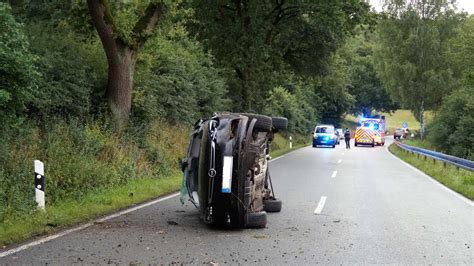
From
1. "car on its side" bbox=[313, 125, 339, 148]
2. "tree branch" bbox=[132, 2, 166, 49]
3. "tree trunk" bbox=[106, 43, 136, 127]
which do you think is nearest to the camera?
"tree trunk" bbox=[106, 43, 136, 127]

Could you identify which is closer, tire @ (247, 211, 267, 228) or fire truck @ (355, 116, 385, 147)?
tire @ (247, 211, 267, 228)

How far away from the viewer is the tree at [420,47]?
52.2 m

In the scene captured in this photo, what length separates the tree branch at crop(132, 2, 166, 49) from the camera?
56.4ft

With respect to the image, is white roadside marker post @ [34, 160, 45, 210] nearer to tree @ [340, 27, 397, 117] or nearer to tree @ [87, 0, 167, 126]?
tree @ [87, 0, 167, 126]

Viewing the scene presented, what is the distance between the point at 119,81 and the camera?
17.0m

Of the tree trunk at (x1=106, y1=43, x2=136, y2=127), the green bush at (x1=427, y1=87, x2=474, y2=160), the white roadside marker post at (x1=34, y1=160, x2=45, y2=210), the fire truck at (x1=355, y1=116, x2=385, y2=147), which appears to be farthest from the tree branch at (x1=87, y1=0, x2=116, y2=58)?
the fire truck at (x1=355, y1=116, x2=385, y2=147)

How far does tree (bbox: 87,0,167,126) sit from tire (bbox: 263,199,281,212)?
293 inches

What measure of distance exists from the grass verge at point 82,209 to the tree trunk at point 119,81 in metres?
2.69

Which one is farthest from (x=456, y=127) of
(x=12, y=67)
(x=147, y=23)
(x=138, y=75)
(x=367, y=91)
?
(x=367, y=91)

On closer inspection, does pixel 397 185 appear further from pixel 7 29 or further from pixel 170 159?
pixel 7 29

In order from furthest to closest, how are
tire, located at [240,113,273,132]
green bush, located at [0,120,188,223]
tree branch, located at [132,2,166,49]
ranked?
tree branch, located at [132,2,166,49] < green bush, located at [0,120,188,223] < tire, located at [240,113,273,132]

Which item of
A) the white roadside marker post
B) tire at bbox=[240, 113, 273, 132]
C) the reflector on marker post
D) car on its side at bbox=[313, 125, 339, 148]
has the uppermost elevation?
tire at bbox=[240, 113, 273, 132]

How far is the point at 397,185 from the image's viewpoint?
16812mm

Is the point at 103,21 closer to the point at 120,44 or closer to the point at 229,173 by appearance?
the point at 120,44
